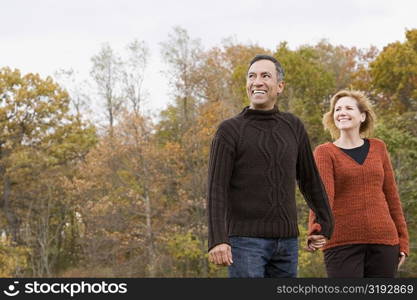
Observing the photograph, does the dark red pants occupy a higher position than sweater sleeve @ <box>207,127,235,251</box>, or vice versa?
sweater sleeve @ <box>207,127,235,251</box>

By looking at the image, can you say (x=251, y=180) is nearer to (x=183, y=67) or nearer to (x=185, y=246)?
(x=185, y=246)

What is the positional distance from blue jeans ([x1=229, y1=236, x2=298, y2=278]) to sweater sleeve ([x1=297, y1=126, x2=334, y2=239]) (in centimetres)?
42

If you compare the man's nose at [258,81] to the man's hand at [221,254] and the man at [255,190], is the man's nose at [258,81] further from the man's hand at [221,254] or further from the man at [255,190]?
the man's hand at [221,254]

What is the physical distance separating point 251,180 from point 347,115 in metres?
1.30

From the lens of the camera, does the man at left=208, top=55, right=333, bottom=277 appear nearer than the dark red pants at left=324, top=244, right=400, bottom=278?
Yes

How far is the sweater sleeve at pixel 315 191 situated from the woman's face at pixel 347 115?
0.73 metres

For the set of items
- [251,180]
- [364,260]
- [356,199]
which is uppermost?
[251,180]

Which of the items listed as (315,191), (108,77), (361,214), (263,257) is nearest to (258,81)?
(315,191)

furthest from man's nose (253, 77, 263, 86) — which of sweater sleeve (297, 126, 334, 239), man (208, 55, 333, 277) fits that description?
sweater sleeve (297, 126, 334, 239)

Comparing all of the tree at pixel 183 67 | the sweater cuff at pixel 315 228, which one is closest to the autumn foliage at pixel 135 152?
the tree at pixel 183 67

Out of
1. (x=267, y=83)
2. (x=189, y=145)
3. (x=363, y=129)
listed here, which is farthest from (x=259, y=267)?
(x=189, y=145)

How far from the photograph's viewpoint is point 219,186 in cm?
331

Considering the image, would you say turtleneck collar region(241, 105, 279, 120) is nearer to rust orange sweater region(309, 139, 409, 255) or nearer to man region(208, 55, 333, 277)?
man region(208, 55, 333, 277)

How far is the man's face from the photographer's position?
3.47 metres
